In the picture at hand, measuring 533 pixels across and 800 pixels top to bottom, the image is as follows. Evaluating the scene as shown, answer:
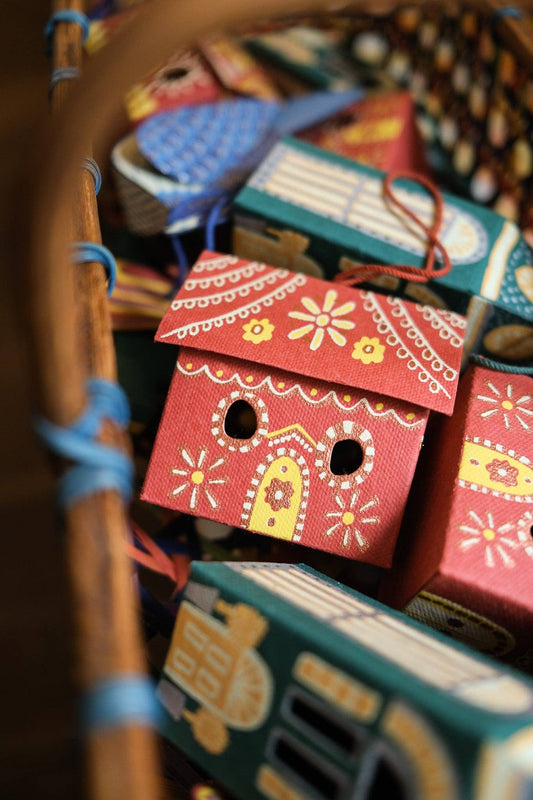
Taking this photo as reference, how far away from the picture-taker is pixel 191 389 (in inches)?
19.6

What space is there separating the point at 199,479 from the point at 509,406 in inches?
9.4

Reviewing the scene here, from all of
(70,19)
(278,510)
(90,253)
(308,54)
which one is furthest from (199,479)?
(308,54)

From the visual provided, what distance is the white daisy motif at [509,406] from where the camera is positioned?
1.66 feet

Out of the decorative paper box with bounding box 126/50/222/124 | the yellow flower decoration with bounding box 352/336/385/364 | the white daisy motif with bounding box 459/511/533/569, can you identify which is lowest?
the white daisy motif with bounding box 459/511/533/569

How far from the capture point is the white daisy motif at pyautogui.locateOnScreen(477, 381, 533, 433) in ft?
1.66

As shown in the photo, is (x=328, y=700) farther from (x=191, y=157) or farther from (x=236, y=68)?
(x=236, y=68)

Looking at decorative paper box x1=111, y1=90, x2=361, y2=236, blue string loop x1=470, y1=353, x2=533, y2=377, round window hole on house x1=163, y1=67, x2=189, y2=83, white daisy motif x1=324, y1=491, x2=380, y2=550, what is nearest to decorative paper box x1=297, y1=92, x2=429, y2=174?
decorative paper box x1=111, y1=90, x2=361, y2=236

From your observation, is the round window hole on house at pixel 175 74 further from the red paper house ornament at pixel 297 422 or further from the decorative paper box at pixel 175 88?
the red paper house ornament at pixel 297 422

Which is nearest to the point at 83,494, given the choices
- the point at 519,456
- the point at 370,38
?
the point at 519,456

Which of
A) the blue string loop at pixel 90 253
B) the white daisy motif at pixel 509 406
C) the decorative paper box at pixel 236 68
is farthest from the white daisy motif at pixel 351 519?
the decorative paper box at pixel 236 68

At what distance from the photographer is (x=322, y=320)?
0.52m

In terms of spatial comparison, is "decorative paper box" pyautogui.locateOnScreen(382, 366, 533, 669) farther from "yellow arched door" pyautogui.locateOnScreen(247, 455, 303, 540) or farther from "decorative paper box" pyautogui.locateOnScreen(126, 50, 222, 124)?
"decorative paper box" pyautogui.locateOnScreen(126, 50, 222, 124)

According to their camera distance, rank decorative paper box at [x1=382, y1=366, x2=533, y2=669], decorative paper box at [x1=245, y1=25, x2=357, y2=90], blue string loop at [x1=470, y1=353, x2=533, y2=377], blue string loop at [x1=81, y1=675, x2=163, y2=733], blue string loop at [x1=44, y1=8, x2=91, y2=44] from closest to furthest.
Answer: blue string loop at [x1=81, y1=675, x2=163, y2=733] < decorative paper box at [x1=382, y1=366, x2=533, y2=669] < blue string loop at [x1=470, y1=353, x2=533, y2=377] < blue string loop at [x1=44, y1=8, x2=91, y2=44] < decorative paper box at [x1=245, y1=25, x2=357, y2=90]

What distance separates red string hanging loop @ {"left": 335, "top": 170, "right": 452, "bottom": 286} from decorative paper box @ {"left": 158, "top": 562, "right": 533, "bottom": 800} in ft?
0.88
